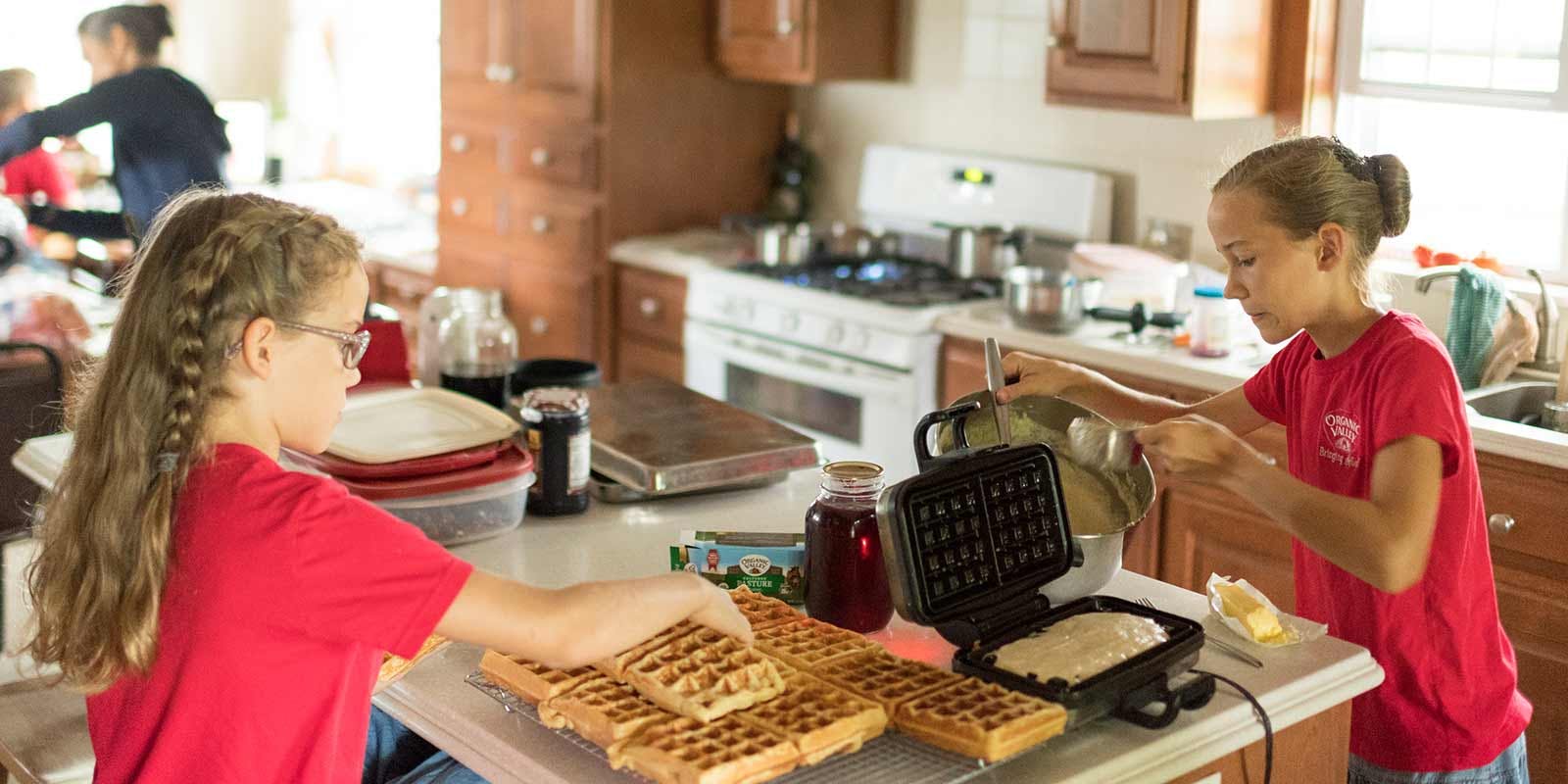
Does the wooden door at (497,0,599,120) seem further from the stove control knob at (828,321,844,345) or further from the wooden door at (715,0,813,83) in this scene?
the stove control knob at (828,321,844,345)

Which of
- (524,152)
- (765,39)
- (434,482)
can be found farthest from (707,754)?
(524,152)

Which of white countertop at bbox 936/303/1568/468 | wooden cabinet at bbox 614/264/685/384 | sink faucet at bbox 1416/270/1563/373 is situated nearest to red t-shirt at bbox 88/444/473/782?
white countertop at bbox 936/303/1568/468

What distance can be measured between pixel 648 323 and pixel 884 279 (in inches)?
30.6

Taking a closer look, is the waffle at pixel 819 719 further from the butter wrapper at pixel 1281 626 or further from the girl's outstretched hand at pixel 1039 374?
the girl's outstretched hand at pixel 1039 374

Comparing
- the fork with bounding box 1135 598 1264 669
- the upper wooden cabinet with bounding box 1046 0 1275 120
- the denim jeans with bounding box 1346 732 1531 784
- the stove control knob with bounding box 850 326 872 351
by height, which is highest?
the upper wooden cabinet with bounding box 1046 0 1275 120

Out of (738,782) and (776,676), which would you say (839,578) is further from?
(738,782)

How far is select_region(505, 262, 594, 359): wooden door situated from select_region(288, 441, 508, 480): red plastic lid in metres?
2.45

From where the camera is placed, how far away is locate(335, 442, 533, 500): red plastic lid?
2.10 m

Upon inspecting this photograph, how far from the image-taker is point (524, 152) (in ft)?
15.6

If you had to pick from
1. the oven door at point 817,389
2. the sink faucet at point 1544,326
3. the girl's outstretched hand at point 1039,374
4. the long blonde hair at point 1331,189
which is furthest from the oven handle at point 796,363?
the long blonde hair at point 1331,189

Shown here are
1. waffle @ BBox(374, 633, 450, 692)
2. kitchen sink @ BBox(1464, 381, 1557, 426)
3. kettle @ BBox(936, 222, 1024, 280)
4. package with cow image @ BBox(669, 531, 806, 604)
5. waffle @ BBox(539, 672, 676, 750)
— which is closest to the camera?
waffle @ BBox(539, 672, 676, 750)

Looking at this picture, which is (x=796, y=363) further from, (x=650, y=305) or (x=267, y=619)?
(x=267, y=619)

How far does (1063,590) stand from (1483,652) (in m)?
0.52

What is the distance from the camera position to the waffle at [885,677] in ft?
4.92
